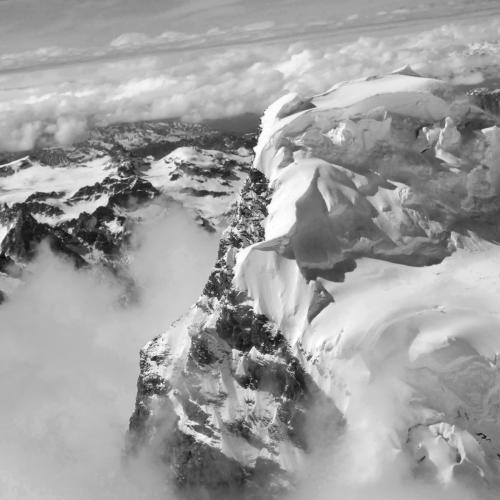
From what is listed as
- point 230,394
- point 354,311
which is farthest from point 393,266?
point 230,394

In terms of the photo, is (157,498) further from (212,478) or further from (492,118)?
(492,118)

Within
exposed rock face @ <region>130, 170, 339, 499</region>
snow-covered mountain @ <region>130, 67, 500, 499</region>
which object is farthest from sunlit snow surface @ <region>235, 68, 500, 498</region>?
exposed rock face @ <region>130, 170, 339, 499</region>

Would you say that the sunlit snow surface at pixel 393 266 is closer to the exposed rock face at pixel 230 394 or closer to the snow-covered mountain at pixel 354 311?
the snow-covered mountain at pixel 354 311

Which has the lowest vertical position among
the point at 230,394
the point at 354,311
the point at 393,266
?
the point at 230,394

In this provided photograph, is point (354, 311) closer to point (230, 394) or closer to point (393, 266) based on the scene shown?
point (393, 266)

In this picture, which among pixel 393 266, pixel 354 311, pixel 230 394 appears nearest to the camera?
pixel 354 311

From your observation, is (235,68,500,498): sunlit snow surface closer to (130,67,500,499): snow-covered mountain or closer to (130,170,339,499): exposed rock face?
(130,67,500,499): snow-covered mountain
